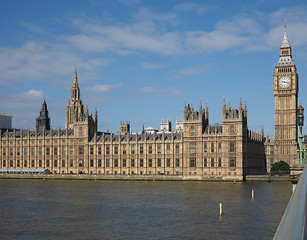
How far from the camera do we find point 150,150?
433 feet

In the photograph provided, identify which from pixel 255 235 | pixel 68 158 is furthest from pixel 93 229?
pixel 68 158

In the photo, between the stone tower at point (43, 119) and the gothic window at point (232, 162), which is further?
the stone tower at point (43, 119)

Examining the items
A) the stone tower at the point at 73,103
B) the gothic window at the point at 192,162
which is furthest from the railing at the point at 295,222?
the stone tower at the point at 73,103

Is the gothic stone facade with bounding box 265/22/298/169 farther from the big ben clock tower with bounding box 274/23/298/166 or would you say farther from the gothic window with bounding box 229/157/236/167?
the gothic window with bounding box 229/157/236/167

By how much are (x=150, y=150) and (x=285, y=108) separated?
50.4 metres

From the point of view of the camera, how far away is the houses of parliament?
121 meters

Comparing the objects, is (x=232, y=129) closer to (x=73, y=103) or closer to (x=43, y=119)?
(x=73, y=103)

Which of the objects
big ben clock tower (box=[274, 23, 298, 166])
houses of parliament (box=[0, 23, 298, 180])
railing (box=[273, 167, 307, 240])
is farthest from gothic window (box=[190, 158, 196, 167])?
railing (box=[273, 167, 307, 240])

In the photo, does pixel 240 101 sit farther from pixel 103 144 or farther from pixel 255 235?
pixel 255 235

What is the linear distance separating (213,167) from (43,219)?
83.3m

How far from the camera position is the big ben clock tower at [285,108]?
141 metres

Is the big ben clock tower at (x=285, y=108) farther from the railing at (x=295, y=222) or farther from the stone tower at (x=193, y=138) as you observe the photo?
the railing at (x=295, y=222)

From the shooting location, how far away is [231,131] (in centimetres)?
12075

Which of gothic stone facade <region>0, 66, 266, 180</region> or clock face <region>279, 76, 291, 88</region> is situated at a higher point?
clock face <region>279, 76, 291, 88</region>
